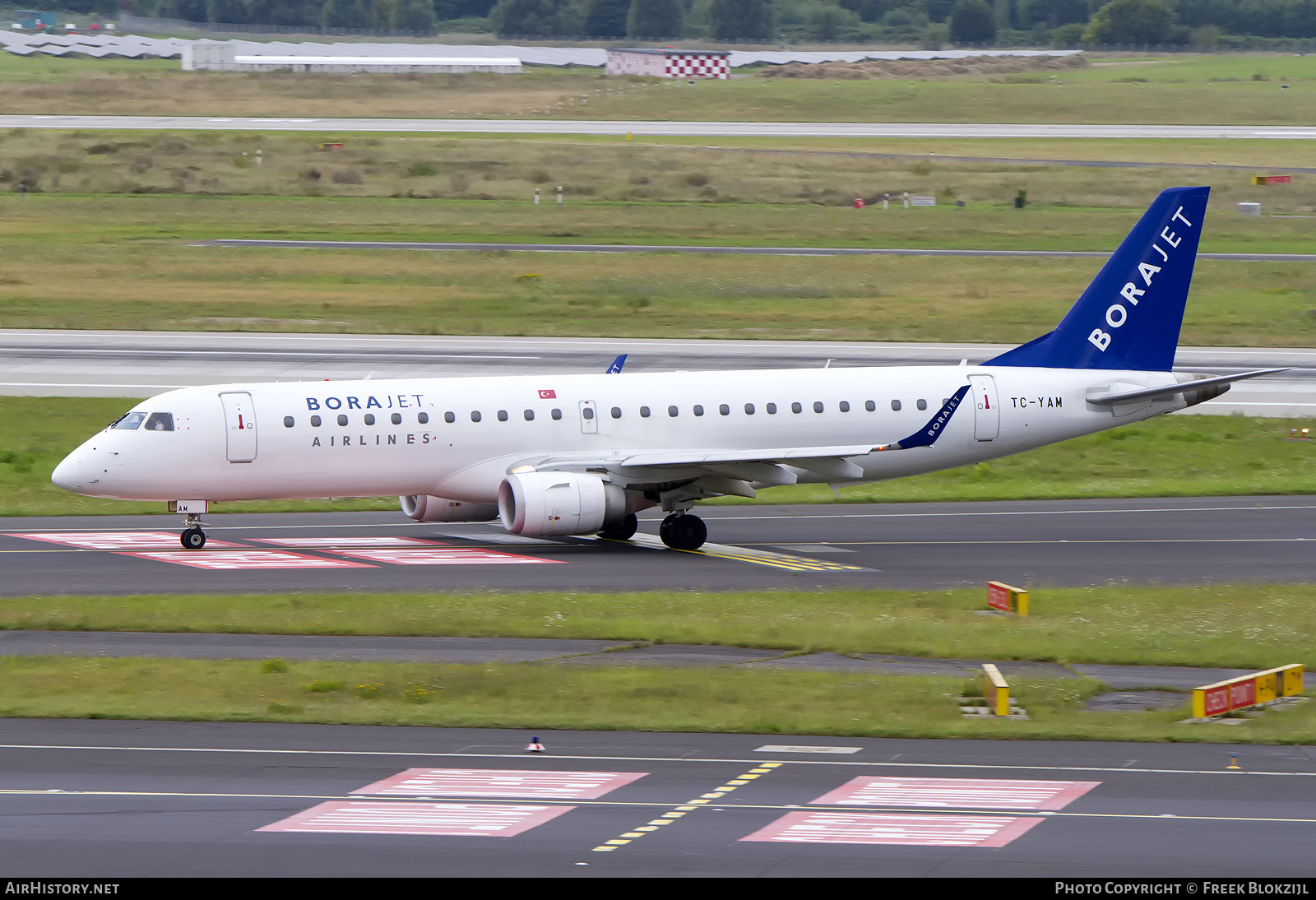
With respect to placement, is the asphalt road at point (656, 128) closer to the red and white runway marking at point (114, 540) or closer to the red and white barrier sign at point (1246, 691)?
the red and white runway marking at point (114, 540)

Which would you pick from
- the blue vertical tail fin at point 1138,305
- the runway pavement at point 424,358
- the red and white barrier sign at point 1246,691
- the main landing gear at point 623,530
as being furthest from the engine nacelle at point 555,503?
the runway pavement at point 424,358

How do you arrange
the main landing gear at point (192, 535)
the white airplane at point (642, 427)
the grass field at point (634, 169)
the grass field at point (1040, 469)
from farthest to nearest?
the grass field at point (634, 169)
the grass field at point (1040, 469)
the main landing gear at point (192, 535)
the white airplane at point (642, 427)

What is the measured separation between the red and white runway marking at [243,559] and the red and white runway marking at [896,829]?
19636mm

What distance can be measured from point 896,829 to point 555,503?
63.2ft

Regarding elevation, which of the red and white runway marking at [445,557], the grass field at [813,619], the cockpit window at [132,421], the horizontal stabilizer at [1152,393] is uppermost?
the horizontal stabilizer at [1152,393]

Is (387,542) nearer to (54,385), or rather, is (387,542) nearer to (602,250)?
(54,385)

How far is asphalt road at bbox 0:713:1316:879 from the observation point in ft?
66.8

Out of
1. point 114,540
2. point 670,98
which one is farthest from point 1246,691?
point 670,98

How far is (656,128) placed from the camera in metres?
152

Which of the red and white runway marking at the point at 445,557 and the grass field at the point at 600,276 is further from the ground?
the grass field at the point at 600,276

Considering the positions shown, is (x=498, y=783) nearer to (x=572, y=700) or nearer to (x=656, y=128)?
(x=572, y=700)

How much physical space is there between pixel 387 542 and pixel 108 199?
7385 centimetres

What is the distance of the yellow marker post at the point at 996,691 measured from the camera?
91.4 feet
